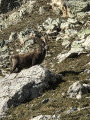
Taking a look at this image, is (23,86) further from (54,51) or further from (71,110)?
(54,51)

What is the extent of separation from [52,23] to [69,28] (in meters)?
5.24

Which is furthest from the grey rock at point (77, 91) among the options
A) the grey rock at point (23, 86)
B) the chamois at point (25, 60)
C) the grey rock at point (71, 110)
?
the chamois at point (25, 60)

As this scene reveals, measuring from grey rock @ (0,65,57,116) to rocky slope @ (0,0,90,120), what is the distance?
10 cm

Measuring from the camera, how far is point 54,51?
140 feet

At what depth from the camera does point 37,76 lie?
1909 centimetres

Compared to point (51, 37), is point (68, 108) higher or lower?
higher

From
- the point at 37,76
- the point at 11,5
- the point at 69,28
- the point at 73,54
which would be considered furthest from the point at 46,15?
the point at 37,76

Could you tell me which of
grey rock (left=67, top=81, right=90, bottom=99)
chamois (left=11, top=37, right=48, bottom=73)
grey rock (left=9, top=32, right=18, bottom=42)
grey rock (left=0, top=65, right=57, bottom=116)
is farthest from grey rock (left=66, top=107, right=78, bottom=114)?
grey rock (left=9, top=32, right=18, bottom=42)

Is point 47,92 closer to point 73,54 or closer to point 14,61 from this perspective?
point 14,61

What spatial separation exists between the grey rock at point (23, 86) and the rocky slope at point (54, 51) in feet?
0.32

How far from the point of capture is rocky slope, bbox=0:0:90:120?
15.1m

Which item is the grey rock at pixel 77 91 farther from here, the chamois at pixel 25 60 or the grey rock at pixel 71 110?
the chamois at pixel 25 60

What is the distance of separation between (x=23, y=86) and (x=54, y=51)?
82.1 feet

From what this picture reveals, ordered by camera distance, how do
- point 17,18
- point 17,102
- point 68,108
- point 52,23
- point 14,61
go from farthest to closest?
point 17,18 < point 52,23 < point 14,61 < point 17,102 < point 68,108
